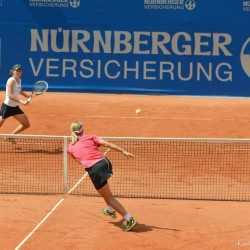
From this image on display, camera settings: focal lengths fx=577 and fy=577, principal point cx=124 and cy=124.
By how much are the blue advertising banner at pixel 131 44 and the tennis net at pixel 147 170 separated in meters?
6.83

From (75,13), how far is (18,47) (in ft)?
7.67

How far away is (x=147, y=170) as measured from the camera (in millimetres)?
10859

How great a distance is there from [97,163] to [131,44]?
12865 mm

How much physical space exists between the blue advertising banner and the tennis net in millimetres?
6831

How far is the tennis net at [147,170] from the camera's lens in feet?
30.6

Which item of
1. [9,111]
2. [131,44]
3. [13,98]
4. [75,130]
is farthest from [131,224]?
[131,44]

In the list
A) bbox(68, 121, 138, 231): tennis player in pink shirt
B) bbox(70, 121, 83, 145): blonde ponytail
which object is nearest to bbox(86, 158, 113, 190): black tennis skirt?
bbox(68, 121, 138, 231): tennis player in pink shirt

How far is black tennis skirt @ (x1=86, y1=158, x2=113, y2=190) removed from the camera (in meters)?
7.14

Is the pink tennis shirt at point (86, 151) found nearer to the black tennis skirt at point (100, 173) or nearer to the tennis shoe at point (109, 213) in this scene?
the black tennis skirt at point (100, 173)

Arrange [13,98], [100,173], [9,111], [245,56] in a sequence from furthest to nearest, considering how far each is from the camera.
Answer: [245,56] < [9,111] < [13,98] < [100,173]

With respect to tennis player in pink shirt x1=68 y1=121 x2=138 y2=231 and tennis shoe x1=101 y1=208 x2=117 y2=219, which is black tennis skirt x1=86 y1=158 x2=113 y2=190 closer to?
tennis player in pink shirt x1=68 y1=121 x2=138 y2=231

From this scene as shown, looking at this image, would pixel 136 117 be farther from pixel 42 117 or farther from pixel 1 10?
pixel 1 10

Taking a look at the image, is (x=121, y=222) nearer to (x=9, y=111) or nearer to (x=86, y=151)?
(x=86, y=151)

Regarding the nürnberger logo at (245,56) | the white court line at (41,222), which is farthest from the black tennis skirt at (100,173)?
the nürnberger logo at (245,56)
